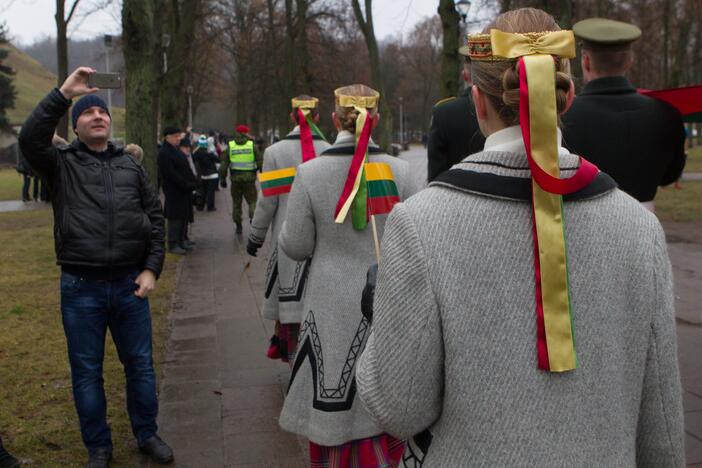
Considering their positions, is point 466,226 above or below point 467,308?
above

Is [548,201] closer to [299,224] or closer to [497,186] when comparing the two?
[497,186]

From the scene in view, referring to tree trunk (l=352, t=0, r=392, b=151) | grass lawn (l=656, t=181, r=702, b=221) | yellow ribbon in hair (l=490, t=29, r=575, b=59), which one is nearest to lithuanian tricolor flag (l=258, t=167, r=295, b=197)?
A: yellow ribbon in hair (l=490, t=29, r=575, b=59)

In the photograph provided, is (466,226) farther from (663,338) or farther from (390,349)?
(663,338)

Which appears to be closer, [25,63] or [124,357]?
[124,357]

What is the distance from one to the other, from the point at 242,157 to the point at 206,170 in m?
4.35

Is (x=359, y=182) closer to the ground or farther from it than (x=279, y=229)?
farther from it

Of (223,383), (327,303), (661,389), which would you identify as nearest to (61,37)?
(223,383)

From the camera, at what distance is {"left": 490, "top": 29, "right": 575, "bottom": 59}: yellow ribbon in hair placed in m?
1.61

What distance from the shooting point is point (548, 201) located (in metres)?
1.60

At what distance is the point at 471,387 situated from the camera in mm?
1646

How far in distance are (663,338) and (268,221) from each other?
3.76 metres

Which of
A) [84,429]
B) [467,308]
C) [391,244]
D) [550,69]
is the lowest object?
[84,429]

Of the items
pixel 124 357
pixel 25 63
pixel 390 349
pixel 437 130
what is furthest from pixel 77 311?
pixel 25 63

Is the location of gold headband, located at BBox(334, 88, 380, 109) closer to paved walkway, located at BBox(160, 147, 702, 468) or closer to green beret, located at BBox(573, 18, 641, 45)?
green beret, located at BBox(573, 18, 641, 45)
